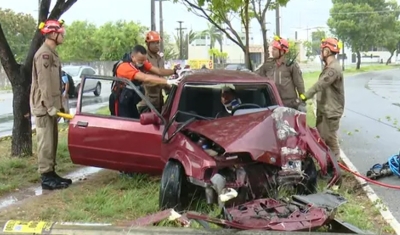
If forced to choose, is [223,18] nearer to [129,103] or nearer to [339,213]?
[129,103]

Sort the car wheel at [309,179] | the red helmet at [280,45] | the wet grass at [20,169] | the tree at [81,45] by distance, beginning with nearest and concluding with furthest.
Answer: the car wheel at [309,179] → the wet grass at [20,169] → the red helmet at [280,45] → the tree at [81,45]

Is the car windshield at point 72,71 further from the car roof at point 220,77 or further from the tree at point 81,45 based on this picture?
the tree at point 81,45

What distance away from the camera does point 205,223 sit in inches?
170

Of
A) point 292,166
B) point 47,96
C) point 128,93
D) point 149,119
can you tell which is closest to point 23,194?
point 47,96

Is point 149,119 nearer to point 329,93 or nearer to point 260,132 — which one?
point 260,132

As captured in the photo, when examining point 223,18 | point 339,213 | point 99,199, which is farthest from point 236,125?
point 223,18

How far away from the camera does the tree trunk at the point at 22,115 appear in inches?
334

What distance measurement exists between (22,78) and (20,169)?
1.54 metres

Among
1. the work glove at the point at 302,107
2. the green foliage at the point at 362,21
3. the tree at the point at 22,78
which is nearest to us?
the work glove at the point at 302,107

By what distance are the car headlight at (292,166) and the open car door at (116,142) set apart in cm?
140

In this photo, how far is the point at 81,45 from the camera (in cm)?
6388

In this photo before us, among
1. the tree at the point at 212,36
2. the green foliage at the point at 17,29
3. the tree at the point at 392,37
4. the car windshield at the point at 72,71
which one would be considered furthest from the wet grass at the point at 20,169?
the tree at the point at 212,36

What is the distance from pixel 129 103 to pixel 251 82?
1.60m

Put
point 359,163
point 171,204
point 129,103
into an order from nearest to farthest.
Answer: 1. point 171,204
2. point 129,103
3. point 359,163
